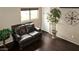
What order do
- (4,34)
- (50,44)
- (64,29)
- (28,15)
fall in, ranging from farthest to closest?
1. (64,29)
2. (50,44)
3. (28,15)
4. (4,34)

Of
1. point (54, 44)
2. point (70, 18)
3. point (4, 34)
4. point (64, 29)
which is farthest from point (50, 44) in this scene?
point (4, 34)

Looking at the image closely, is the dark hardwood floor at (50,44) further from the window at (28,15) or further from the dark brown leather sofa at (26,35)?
the window at (28,15)

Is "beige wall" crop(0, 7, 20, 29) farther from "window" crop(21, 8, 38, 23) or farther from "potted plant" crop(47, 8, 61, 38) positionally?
"potted plant" crop(47, 8, 61, 38)

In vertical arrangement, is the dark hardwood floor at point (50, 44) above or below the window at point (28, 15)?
below

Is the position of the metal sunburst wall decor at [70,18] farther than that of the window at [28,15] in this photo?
Yes

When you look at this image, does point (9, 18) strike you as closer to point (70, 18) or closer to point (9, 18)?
point (9, 18)

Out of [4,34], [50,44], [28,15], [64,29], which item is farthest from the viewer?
[64,29]

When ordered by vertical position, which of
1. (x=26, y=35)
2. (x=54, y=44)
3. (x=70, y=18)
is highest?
(x=70, y=18)

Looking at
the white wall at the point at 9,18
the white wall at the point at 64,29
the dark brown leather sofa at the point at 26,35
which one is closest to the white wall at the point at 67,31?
the white wall at the point at 64,29

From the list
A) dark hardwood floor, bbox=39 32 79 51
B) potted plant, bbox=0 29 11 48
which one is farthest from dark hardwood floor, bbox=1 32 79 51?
potted plant, bbox=0 29 11 48

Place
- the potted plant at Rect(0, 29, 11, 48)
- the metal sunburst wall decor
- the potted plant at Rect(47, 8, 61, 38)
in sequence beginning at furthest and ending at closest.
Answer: the metal sunburst wall decor → the potted plant at Rect(47, 8, 61, 38) → the potted plant at Rect(0, 29, 11, 48)
